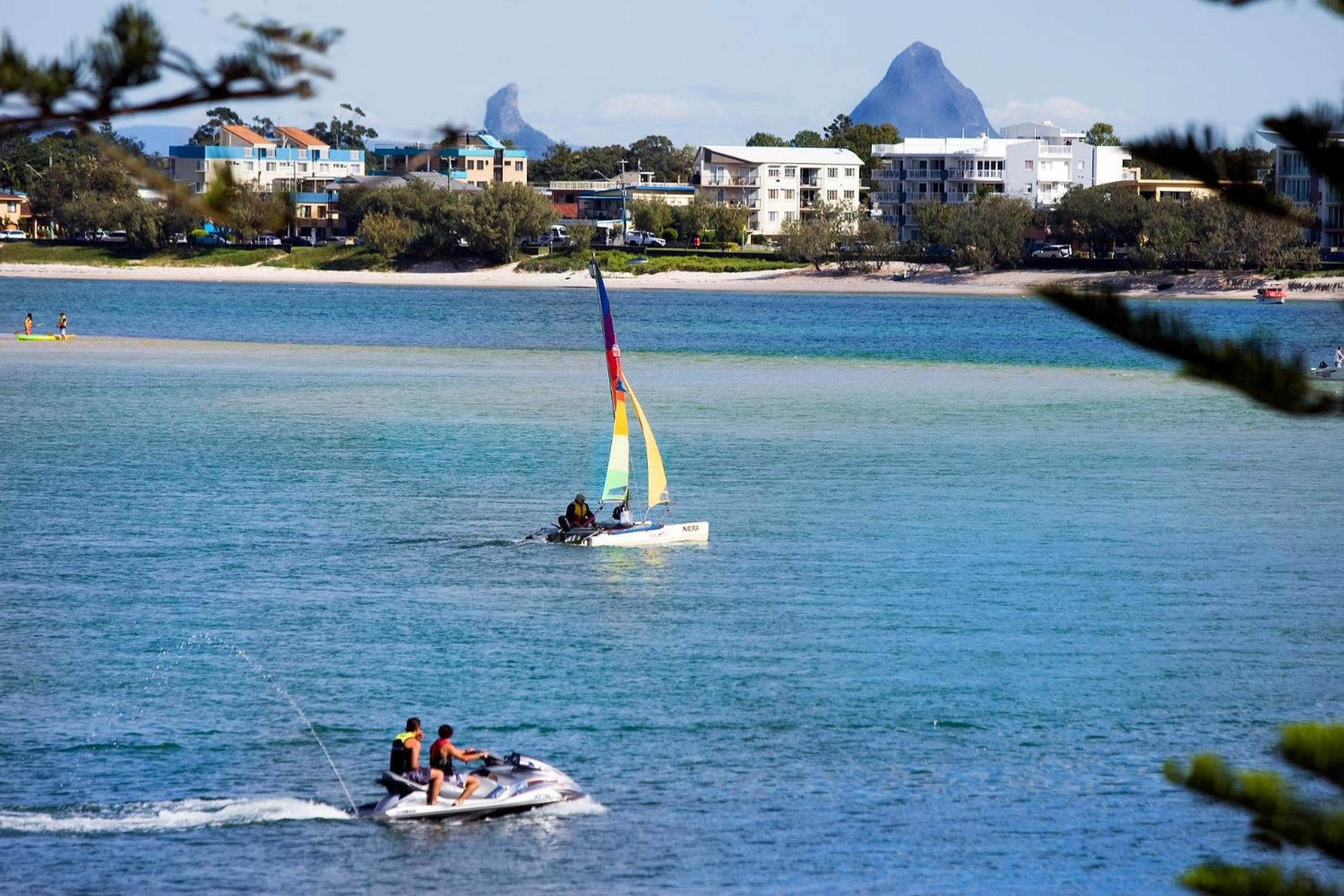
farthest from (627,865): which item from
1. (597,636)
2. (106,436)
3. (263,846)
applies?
(106,436)

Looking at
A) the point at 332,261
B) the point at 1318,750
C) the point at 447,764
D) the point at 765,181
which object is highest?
the point at 765,181

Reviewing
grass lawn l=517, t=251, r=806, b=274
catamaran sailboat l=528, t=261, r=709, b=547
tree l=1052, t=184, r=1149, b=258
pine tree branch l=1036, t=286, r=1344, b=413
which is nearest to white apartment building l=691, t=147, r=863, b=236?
grass lawn l=517, t=251, r=806, b=274

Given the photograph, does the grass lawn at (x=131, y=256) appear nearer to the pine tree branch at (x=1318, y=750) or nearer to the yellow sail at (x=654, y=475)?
the yellow sail at (x=654, y=475)

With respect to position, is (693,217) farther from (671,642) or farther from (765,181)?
(671,642)

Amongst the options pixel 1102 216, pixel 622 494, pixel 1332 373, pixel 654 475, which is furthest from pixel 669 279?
pixel 654 475

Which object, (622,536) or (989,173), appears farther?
(989,173)

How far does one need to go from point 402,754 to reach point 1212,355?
592 inches

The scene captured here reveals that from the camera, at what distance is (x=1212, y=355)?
7770 millimetres

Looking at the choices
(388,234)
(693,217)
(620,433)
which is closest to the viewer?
(620,433)

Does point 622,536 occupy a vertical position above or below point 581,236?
below

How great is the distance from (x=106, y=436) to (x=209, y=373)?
24.3m

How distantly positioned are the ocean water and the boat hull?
47cm

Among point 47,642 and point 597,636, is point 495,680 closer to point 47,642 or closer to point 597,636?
point 597,636

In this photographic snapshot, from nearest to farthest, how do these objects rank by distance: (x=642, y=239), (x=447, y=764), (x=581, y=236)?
1. (x=447, y=764)
2. (x=581, y=236)
3. (x=642, y=239)
